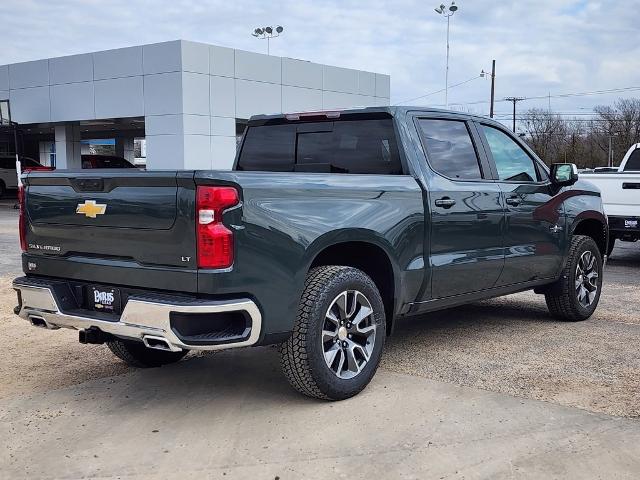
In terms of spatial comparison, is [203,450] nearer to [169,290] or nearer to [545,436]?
[169,290]

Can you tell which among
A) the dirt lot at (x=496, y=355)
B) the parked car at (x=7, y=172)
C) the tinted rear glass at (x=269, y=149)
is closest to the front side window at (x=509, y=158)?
the dirt lot at (x=496, y=355)

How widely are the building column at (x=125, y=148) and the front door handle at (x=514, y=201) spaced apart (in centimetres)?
3833

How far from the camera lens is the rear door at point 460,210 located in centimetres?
537

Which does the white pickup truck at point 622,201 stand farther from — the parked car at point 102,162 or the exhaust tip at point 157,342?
the parked car at point 102,162

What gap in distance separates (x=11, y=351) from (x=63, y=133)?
24.2 meters

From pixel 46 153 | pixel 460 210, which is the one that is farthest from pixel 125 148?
pixel 460 210

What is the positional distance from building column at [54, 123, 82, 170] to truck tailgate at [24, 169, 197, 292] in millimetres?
25218

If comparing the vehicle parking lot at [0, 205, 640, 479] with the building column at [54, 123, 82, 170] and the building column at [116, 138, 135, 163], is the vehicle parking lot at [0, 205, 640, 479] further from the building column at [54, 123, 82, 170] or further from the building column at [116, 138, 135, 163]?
the building column at [116, 138, 135, 163]

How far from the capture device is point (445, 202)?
5395mm

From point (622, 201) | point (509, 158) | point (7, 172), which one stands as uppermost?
point (509, 158)

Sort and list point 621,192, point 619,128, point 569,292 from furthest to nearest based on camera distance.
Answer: point 619,128 < point 621,192 < point 569,292

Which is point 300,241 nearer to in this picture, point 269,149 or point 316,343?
point 316,343

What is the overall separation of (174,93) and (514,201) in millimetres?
18533

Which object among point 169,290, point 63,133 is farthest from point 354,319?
point 63,133
